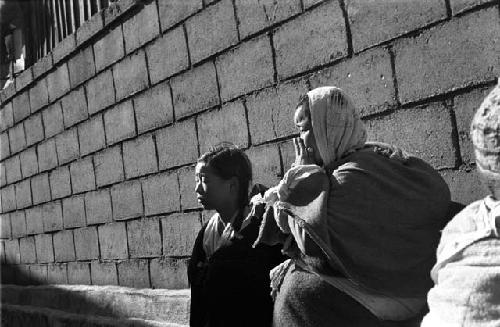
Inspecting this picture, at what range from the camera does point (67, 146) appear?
8.30 meters

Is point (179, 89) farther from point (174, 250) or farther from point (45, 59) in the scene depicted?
point (45, 59)

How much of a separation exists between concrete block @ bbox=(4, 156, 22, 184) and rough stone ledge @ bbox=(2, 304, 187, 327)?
→ 149cm

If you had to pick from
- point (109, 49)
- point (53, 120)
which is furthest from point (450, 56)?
point (53, 120)

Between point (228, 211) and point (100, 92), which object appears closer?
point (228, 211)

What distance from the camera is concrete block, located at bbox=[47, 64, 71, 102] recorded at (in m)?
8.21

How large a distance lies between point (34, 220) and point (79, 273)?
158cm

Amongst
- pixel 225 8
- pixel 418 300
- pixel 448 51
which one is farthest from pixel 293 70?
pixel 418 300

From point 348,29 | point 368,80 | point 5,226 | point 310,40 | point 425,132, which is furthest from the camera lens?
point 5,226

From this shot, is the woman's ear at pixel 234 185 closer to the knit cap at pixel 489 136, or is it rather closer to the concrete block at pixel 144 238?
the knit cap at pixel 489 136

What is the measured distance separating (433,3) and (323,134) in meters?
1.00

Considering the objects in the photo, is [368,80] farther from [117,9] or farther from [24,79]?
[24,79]

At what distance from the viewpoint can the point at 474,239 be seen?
2311mm

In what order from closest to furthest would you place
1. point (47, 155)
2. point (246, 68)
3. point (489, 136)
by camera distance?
point (489, 136), point (246, 68), point (47, 155)

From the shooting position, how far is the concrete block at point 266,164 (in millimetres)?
5051
